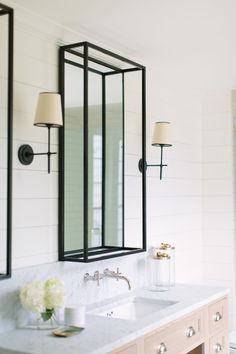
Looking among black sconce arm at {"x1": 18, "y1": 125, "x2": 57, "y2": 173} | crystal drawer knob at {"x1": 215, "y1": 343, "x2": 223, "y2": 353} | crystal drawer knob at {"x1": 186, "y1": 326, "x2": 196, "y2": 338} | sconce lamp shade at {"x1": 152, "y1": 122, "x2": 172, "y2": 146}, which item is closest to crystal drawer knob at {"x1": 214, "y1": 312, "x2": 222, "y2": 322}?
crystal drawer knob at {"x1": 215, "y1": 343, "x2": 223, "y2": 353}

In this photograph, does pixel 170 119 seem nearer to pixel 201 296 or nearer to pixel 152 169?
pixel 152 169

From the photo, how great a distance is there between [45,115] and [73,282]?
36.4 inches

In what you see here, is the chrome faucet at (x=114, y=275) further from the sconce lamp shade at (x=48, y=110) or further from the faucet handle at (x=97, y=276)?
the sconce lamp shade at (x=48, y=110)

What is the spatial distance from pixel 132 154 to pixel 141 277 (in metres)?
0.84

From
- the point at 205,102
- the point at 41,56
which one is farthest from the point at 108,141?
the point at 205,102

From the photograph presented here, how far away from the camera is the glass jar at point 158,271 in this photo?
339 cm

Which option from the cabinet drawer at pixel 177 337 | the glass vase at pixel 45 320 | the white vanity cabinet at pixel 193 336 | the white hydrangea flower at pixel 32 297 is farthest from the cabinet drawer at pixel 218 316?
the white hydrangea flower at pixel 32 297

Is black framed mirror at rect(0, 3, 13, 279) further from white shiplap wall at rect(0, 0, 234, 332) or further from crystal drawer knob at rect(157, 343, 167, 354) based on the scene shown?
crystal drawer knob at rect(157, 343, 167, 354)

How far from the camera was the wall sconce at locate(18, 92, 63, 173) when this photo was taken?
2.45m

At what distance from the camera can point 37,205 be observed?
256 centimetres

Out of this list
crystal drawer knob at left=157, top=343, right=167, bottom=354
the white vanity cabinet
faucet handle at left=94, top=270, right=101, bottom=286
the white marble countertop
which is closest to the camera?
the white marble countertop

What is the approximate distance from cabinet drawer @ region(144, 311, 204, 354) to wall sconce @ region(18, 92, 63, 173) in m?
1.05

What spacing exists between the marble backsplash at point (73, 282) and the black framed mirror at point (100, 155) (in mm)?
74

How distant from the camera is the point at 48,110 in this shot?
8.05ft
